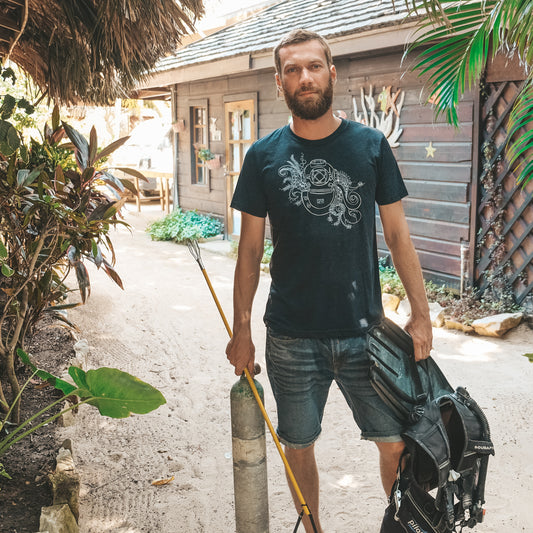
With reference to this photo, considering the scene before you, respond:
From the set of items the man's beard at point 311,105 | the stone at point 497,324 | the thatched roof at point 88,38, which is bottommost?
the stone at point 497,324

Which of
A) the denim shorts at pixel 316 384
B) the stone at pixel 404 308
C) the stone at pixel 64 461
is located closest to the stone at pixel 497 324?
the stone at pixel 404 308

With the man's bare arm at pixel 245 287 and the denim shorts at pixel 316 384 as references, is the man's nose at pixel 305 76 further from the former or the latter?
the denim shorts at pixel 316 384

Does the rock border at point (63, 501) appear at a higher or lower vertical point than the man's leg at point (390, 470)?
lower

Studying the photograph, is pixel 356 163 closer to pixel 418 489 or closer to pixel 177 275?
pixel 418 489

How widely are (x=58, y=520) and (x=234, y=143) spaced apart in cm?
947

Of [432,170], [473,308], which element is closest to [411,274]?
[473,308]

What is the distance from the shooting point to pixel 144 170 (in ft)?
54.4

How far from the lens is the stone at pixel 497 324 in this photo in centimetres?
594

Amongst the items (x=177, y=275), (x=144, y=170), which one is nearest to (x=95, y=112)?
(x=144, y=170)

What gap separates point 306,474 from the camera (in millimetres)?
2523

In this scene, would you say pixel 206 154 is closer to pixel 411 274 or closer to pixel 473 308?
pixel 473 308

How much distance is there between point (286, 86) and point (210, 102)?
33.1ft

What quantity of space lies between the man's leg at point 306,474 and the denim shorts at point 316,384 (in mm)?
67

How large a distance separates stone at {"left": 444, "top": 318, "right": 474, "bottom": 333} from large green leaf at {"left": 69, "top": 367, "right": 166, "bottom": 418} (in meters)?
4.58
